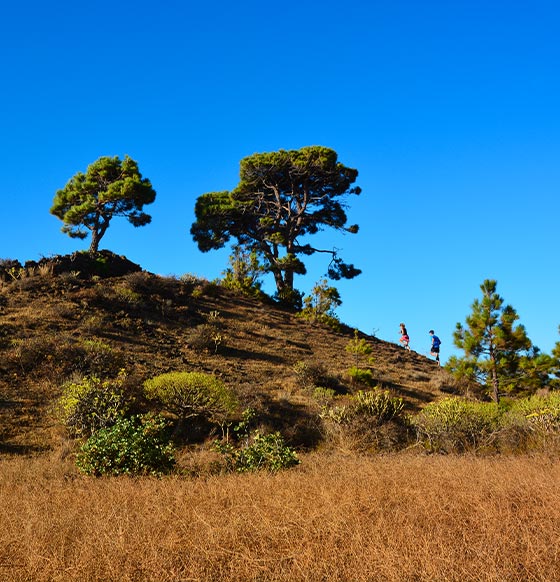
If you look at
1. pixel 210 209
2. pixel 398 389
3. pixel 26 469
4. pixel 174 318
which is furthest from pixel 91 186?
pixel 26 469

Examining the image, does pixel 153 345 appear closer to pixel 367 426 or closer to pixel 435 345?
pixel 367 426

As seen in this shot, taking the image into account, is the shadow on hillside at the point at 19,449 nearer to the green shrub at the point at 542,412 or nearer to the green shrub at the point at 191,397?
the green shrub at the point at 191,397

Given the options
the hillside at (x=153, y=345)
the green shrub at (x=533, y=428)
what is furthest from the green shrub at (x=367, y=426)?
the green shrub at (x=533, y=428)

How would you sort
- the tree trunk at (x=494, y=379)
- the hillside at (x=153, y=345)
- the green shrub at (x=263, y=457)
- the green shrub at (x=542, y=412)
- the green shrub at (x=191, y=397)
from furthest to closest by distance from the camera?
the tree trunk at (x=494, y=379), the hillside at (x=153, y=345), the green shrub at (x=191, y=397), the green shrub at (x=542, y=412), the green shrub at (x=263, y=457)

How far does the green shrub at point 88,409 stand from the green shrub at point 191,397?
1237 millimetres

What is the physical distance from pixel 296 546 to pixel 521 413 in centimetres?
1058

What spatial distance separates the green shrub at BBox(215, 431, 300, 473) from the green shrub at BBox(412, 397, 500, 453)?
15.1 feet

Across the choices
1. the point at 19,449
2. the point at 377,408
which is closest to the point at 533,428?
the point at 377,408

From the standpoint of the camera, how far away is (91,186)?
34.5m

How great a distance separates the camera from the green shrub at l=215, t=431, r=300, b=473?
9.40 m

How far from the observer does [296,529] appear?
16.4 ft

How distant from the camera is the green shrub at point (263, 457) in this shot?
30.8 feet

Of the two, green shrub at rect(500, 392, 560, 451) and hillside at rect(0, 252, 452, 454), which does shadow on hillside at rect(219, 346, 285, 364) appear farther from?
green shrub at rect(500, 392, 560, 451)

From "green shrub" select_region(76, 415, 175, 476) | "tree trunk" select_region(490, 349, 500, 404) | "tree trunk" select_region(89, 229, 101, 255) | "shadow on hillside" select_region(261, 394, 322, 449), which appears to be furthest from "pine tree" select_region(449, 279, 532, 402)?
"tree trunk" select_region(89, 229, 101, 255)
